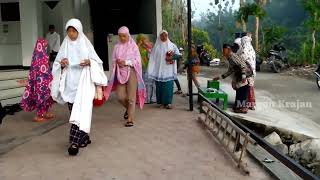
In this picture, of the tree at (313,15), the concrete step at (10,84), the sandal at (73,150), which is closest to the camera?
the sandal at (73,150)

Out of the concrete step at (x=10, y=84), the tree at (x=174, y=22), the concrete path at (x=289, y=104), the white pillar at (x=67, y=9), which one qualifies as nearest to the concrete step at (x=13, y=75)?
the concrete step at (x=10, y=84)

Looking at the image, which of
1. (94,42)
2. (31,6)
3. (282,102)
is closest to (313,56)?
(282,102)

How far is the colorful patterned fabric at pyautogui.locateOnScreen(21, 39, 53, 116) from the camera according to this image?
775 centimetres

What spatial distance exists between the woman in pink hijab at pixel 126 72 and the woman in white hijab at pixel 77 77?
58.0 inches

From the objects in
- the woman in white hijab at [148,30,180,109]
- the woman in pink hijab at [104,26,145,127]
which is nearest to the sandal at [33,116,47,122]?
the woman in pink hijab at [104,26,145,127]

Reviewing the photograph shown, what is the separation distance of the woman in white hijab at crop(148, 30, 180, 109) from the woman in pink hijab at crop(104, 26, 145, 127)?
1.83 m

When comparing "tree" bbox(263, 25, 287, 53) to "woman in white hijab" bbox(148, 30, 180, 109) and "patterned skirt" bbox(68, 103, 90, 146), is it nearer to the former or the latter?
"woman in white hijab" bbox(148, 30, 180, 109)

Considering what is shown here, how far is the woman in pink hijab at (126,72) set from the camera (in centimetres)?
728

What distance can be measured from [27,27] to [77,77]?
6.46 meters

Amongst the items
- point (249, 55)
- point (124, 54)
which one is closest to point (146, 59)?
point (249, 55)

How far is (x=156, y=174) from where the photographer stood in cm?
477

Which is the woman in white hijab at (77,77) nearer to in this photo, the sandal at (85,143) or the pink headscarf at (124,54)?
the sandal at (85,143)

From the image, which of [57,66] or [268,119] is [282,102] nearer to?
[268,119]

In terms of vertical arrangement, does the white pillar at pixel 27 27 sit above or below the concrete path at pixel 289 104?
above
